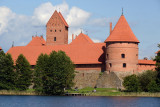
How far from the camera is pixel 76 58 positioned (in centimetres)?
6838

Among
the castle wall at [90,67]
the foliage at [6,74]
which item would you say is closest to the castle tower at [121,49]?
the castle wall at [90,67]

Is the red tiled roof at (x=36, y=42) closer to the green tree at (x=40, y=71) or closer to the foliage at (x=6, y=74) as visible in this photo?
the green tree at (x=40, y=71)

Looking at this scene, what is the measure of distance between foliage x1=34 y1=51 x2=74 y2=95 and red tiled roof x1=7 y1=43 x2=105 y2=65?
877 centimetres

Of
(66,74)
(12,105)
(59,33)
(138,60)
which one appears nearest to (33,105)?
(12,105)

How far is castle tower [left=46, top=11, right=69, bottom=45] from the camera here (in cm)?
7750

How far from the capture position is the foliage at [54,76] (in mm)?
54838

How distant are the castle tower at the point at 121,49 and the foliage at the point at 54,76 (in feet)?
24.6

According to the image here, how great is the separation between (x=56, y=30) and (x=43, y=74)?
70.2 ft

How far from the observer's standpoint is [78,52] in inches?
2741

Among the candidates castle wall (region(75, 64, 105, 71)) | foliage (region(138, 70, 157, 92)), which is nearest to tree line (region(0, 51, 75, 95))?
castle wall (region(75, 64, 105, 71))

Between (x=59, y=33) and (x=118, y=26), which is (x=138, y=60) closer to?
(x=118, y=26)

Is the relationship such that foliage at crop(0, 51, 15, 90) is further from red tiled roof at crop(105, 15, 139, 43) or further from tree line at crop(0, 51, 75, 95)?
red tiled roof at crop(105, 15, 139, 43)

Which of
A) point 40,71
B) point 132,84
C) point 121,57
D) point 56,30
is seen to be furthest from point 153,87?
point 56,30

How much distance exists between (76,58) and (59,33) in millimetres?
10980
